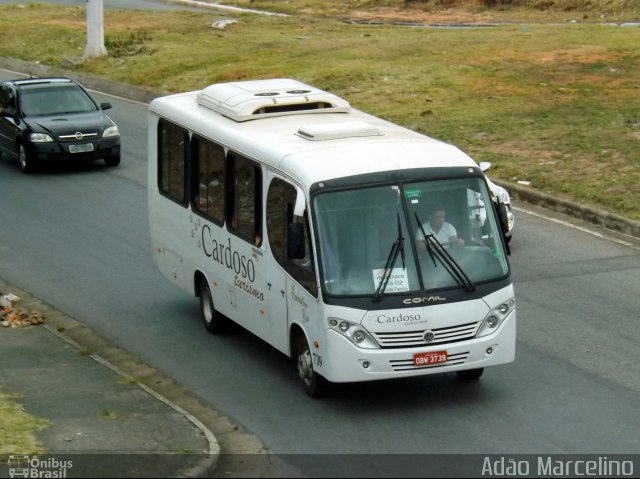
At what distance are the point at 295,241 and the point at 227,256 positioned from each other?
231 cm

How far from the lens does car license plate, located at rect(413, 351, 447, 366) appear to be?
11.9 meters

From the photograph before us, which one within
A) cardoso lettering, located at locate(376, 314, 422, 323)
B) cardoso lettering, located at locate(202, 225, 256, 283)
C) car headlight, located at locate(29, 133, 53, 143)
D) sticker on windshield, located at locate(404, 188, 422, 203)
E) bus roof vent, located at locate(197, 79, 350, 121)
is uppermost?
bus roof vent, located at locate(197, 79, 350, 121)

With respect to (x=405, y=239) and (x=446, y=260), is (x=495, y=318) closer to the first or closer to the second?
(x=446, y=260)

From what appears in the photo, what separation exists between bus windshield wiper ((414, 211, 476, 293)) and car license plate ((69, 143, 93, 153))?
13997mm

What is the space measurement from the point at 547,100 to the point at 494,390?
1583cm

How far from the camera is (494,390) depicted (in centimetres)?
1281

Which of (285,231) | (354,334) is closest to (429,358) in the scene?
(354,334)

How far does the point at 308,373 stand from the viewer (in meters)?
12.7

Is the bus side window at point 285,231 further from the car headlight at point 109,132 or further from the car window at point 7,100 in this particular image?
the car window at point 7,100

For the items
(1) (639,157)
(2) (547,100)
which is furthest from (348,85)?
(1) (639,157)

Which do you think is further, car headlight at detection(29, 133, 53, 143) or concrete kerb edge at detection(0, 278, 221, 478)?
car headlight at detection(29, 133, 53, 143)

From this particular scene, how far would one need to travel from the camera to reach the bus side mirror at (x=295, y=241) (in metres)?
12.2

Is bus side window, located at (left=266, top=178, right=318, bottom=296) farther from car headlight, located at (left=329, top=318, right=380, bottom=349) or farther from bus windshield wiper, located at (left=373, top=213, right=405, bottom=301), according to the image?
bus windshield wiper, located at (left=373, top=213, right=405, bottom=301)

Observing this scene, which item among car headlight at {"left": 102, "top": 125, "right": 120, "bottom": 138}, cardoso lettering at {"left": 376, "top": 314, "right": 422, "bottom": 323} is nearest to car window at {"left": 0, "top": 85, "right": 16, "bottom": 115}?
car headlight at {"left": 102, "top": 125, "right": 120, "bottom": 138}
